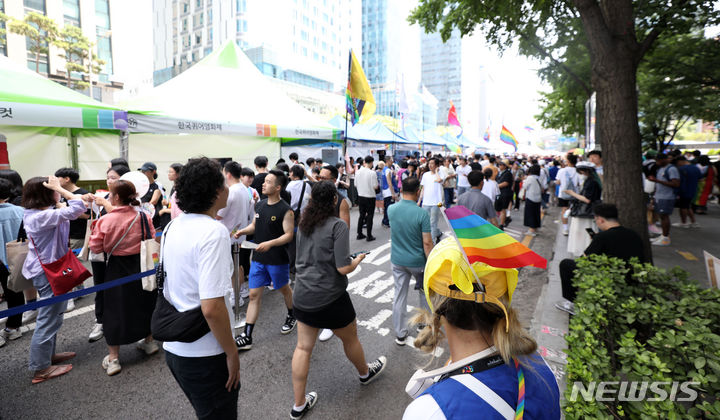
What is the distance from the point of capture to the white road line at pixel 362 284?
5634mm

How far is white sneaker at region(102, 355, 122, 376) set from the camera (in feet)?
11.4

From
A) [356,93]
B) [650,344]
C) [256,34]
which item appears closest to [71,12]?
[256,34]

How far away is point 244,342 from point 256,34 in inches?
2476

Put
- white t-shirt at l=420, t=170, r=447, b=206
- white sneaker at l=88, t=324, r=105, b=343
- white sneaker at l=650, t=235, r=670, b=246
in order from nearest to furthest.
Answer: white sneaker at l=88, t=324, r=105, b=343
white t-shirt at l=420, t=170, r=447, b=206
white sneaker at l=650, t=235, r=670, b=246

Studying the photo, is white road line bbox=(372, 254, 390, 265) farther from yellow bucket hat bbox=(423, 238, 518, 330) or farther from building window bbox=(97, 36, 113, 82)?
building window bbox=(97, 36, 113, 82)

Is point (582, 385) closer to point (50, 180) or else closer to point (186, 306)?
point (186, 306)

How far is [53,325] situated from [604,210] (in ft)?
19.2

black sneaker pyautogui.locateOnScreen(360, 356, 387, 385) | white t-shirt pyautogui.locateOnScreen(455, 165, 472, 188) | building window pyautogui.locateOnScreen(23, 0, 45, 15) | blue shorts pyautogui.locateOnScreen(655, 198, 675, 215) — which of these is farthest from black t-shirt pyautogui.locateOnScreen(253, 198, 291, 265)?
building window pyautogui.locateOnScreen(23, 0, 45, 15)

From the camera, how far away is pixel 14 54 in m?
30.4

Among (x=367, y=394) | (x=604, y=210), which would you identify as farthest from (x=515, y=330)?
(x=604, y=210)

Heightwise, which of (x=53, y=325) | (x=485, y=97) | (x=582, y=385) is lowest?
(x=53, y=325)

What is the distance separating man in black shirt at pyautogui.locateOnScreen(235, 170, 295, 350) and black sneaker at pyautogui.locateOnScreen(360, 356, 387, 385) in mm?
1344

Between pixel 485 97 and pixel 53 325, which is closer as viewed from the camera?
pixel 53 325

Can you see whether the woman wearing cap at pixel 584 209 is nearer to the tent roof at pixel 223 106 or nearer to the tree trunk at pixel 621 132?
the tree trunk at pixel 621 132
